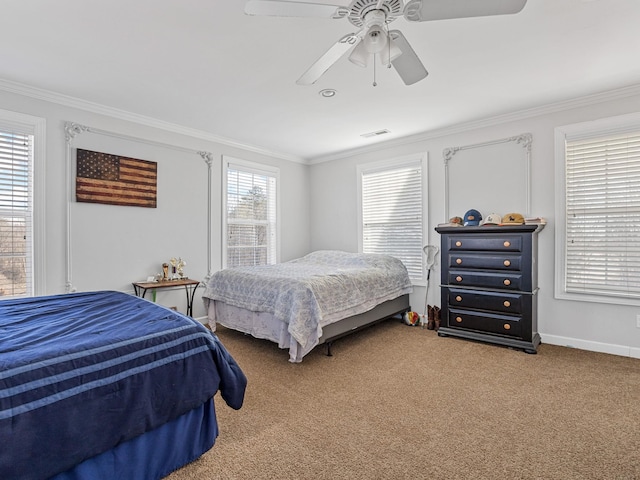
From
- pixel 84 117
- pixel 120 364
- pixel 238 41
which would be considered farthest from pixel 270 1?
pixel 84 117

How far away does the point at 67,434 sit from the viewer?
1.22 meters

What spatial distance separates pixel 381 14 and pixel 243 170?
3.57m

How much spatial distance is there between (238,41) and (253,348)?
9.31ft

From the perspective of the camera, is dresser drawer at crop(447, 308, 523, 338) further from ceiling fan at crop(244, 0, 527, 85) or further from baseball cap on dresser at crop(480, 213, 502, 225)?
ceiling fan at crop(244, 0, 527, 85)

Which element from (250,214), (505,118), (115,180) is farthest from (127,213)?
(505,118)

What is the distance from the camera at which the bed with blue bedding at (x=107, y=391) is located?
116cm

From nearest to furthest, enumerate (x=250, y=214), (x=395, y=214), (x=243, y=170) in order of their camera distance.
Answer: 1. (x=395, y=214)
2. (x=243, y=170)
3. (x=250, y=214)

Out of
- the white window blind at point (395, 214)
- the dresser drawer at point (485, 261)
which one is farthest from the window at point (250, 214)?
the dresser drawer at point (485, 261)

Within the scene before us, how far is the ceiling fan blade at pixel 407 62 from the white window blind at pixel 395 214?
258 centimetres

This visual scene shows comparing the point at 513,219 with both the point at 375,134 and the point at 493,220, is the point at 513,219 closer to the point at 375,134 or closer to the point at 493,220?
the point at 493,220

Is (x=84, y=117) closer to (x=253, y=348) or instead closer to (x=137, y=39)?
(x=137, y=39)

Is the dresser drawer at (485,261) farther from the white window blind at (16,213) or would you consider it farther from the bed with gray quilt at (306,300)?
the white window blind at (16,213)

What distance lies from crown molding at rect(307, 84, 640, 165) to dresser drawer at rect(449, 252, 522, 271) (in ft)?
5.29

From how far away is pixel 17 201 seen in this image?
3051mm
